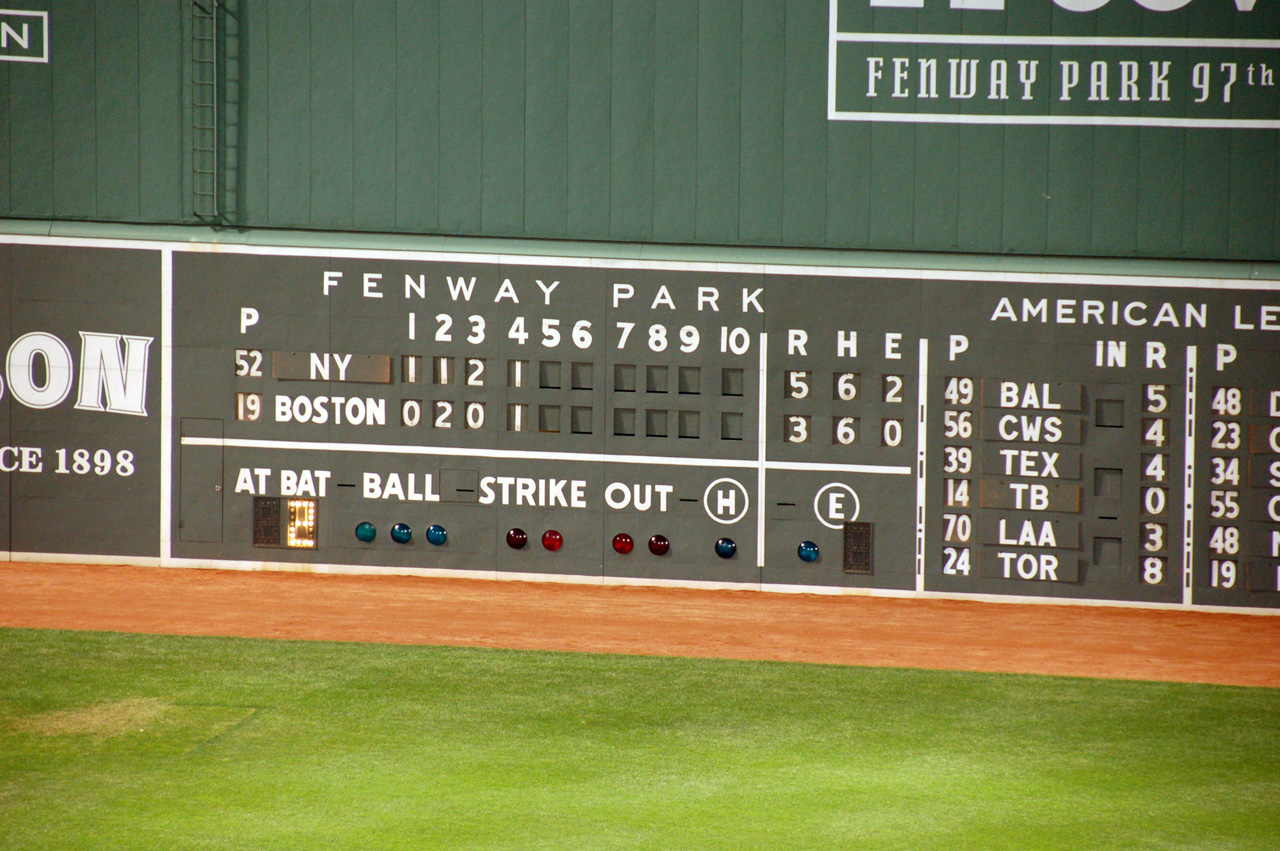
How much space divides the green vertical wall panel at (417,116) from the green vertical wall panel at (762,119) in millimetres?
2788

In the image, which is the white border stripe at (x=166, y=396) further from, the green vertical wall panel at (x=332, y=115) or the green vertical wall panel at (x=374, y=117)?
the green vertical wall panel at (x=374, y=117)

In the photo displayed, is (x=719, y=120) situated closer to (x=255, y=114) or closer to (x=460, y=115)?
(x=460, y=115)

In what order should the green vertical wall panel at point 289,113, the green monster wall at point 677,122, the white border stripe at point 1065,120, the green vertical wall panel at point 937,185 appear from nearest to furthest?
1. the white border stripe at point 1065,120
2. the green monster wall at point 677,122
3. the green vertical wall panel at point 937,185
4. the green vertical wall panel at point 289,113

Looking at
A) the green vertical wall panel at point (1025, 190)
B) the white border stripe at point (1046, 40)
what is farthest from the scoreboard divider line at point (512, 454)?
the white border stripe at point (1046, 40)

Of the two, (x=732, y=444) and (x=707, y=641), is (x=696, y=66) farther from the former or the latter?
(x=707, y=641)

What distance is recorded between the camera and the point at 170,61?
41.6ft

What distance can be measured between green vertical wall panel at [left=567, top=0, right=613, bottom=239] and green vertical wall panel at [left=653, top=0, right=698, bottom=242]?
1.44ft

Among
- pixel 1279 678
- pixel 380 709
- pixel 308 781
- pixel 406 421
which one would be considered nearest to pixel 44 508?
pixel 406 421

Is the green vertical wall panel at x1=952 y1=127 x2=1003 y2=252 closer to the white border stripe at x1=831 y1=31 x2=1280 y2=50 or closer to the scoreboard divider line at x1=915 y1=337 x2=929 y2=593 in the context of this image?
the white border stripe at x1=831 y1=31 x2=1280 y2=50

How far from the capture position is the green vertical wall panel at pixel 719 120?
Result: 40.3 ft

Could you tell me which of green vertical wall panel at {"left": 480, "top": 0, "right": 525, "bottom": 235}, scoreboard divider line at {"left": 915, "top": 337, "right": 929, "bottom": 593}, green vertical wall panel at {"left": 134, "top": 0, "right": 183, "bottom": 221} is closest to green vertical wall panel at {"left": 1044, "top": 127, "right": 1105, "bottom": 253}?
scoreboard divider line at {"left": 915, "top": 337, "right": 929, "bottom": 593}

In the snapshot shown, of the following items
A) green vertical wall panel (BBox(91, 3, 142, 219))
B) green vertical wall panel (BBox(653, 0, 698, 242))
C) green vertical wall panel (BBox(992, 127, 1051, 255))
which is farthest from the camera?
green vertical wall panel (BBox(91, 3, 142, 219))

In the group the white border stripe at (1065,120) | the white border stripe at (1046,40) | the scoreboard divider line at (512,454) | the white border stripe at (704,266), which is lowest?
the scoreboard divider line at (512,454)

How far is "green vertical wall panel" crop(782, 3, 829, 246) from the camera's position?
12.2m
